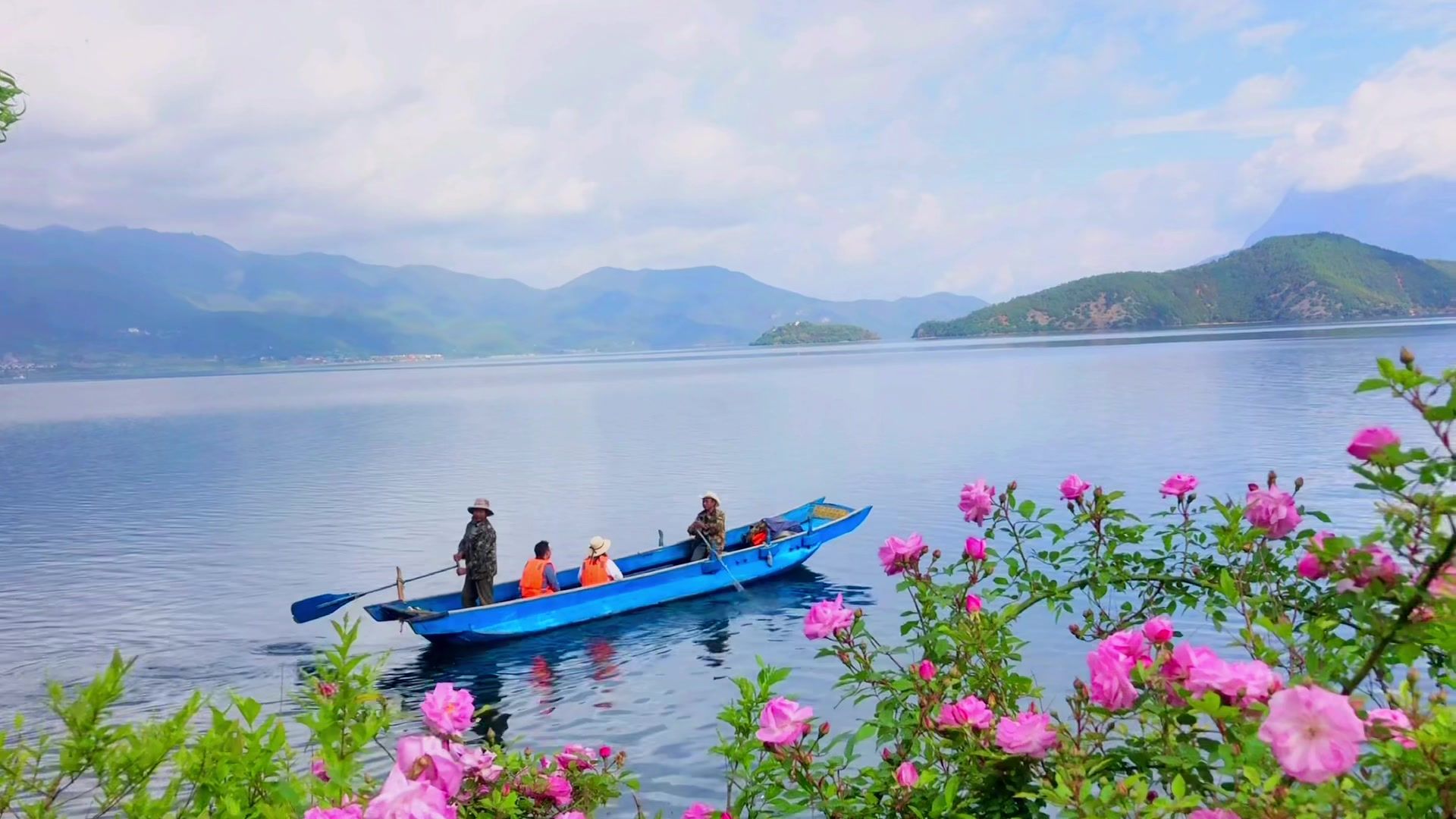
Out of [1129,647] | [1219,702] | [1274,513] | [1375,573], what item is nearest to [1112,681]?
[1129,647]

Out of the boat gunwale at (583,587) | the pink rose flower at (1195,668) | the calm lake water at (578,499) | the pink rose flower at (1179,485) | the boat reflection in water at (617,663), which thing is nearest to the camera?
the pink rose flower at (1195,668)

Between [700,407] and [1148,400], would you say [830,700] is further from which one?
[700,407]

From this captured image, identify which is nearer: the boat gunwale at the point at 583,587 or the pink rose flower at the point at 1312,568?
the pink rose flower at the point at 1312,568

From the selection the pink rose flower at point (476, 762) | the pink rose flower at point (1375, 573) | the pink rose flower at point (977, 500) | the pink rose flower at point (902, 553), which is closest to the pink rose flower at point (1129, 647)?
the pink rose flower at point (1375, 573)

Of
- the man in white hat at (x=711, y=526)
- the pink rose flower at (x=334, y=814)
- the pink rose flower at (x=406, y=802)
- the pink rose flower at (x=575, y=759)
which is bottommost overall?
the man in white hat at (x=711, y=526)

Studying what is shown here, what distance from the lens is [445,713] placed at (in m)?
3.71

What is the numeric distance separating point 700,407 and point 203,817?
8014 cm

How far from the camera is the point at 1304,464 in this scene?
3562 centimetres

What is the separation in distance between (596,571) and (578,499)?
1874 centimetres

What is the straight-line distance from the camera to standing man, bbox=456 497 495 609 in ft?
63.4

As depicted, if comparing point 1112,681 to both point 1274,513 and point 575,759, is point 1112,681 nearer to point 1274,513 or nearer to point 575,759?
point 1274,513

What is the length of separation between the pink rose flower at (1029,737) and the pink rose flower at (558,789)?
7.15ft

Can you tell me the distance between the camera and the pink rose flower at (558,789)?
4.61 metres

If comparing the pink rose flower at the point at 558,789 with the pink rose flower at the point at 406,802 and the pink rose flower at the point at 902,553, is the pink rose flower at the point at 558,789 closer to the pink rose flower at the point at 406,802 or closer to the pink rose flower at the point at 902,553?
the pink rose flower at the point at 902,553
